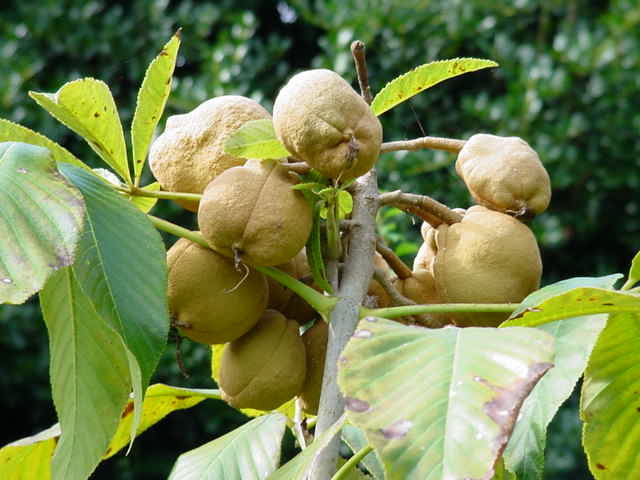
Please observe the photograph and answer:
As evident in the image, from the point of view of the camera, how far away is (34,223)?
0.54 meters

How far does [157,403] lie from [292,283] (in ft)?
0.88

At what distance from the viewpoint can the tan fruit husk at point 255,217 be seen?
617mm

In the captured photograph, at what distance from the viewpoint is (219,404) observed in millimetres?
3480

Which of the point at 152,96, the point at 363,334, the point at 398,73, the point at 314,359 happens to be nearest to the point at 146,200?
the point at 152,96

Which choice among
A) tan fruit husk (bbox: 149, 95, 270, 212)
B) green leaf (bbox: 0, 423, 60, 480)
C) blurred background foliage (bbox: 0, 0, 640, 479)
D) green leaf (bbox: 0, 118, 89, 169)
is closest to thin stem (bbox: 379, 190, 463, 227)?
tan fruit husk (bbox: 149, 95, 270, 212)

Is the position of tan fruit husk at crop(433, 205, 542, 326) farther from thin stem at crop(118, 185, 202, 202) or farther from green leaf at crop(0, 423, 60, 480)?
green leaf at crop(0, 423, 60, 480)

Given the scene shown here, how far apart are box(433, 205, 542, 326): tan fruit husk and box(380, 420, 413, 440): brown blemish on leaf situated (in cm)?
21

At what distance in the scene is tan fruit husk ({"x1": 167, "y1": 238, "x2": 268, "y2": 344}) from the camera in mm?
659

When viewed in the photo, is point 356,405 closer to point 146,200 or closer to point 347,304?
point 347,304

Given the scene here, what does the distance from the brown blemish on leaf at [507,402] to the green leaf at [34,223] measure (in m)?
0.24

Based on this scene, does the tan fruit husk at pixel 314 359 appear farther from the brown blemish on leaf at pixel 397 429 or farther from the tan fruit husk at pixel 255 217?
the brown blemish on leaf at pixel 397 429

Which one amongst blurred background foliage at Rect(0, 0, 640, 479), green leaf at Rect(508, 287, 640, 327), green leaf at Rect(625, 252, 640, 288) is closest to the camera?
green leaf at Rect(508, 287, 640, 327)

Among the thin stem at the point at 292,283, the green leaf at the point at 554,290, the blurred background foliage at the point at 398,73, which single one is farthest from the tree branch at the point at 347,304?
the blurred background foliage at the point at 398,73

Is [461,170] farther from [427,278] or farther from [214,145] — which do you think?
[214,145]
